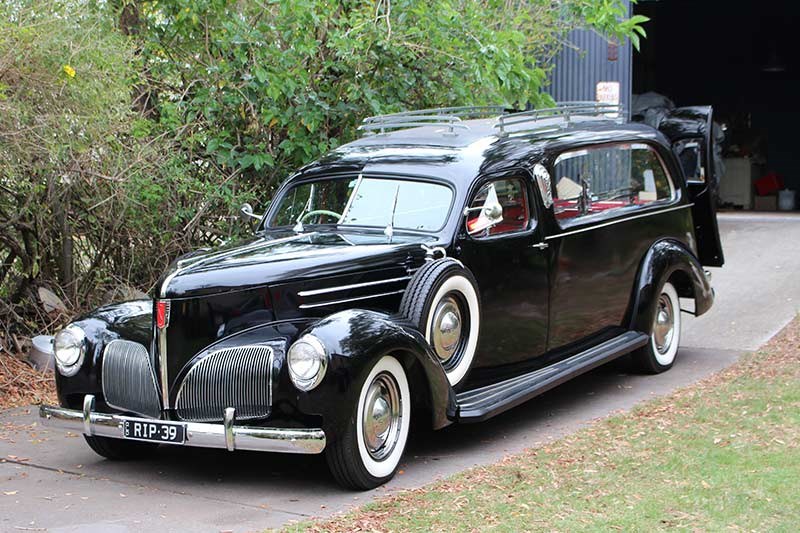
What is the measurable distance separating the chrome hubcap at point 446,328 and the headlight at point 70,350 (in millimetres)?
2068

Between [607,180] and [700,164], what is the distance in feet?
4.50

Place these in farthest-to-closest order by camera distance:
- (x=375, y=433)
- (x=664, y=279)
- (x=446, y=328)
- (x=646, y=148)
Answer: (x=646, y=148) < (x=664, y=279) < (x=446, y=328) < (x=375, y=433)

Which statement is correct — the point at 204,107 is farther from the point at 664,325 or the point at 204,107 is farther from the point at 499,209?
the point at 664,325

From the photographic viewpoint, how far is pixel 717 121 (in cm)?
2038

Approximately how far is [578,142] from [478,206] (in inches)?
55.1

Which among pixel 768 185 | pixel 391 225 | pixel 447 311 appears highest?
pixel 391 225

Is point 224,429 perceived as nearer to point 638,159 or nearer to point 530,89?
point 638,159

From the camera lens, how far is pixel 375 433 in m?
5.83

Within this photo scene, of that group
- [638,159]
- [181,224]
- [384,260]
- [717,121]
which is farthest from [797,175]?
[384,260]

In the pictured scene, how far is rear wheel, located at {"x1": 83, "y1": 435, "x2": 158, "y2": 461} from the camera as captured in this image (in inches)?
250

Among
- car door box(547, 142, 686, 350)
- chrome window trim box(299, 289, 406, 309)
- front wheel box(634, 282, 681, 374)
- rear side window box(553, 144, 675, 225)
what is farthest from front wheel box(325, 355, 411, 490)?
front wheel box(634, 282, 681, 374)

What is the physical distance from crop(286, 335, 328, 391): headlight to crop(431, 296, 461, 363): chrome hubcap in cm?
97

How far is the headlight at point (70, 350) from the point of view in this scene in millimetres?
6145

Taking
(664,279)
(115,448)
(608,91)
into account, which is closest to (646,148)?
(664,279)
